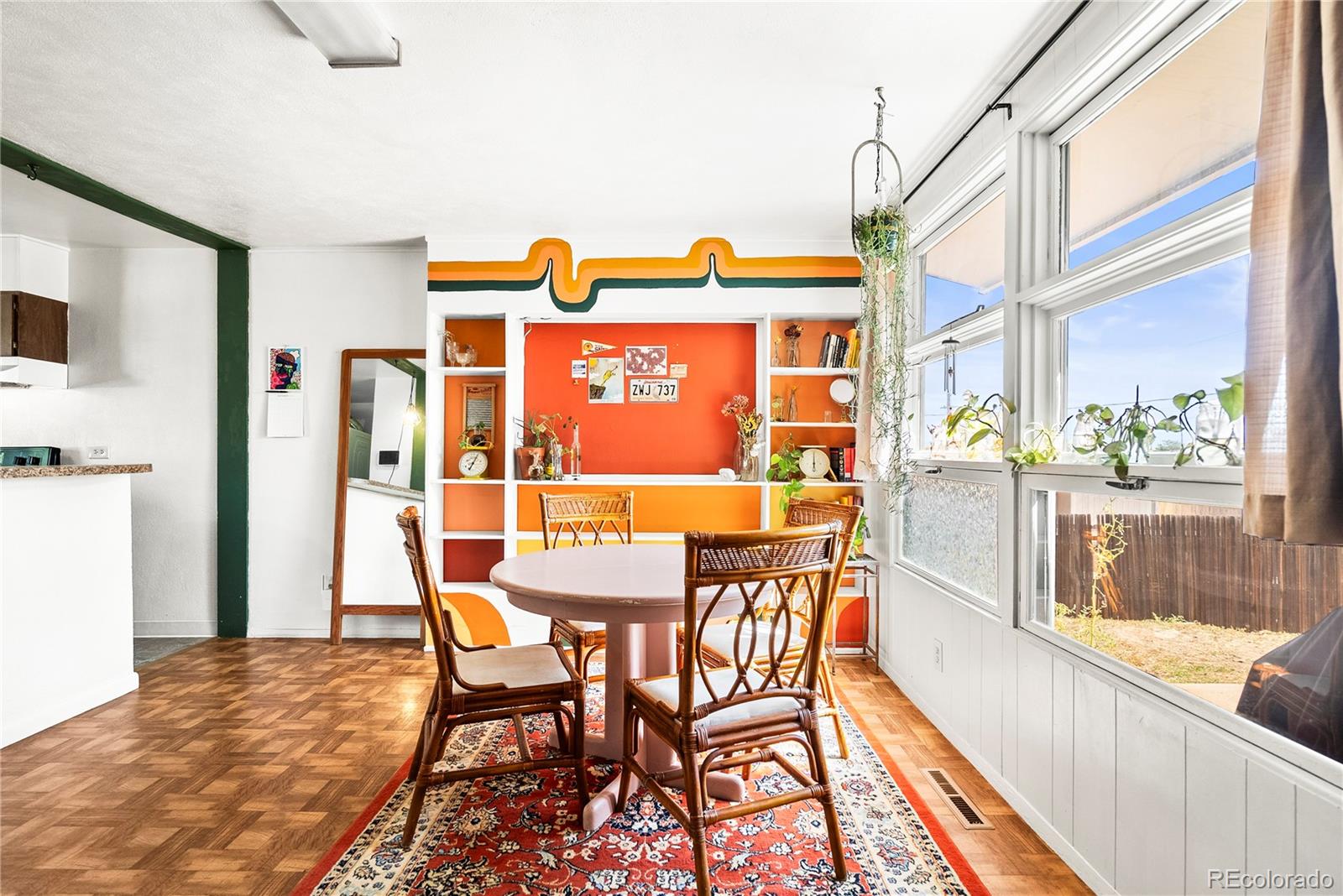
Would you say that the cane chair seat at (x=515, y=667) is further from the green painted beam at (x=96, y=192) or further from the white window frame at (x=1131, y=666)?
the green painted beam at (x=96, y=192)

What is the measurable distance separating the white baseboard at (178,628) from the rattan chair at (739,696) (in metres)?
3.94

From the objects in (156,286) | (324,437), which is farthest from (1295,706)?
(156,286)

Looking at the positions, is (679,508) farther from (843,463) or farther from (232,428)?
(232,428)

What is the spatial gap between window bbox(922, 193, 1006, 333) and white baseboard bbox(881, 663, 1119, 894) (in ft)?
5.90

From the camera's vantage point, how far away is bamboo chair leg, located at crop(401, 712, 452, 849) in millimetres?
2164

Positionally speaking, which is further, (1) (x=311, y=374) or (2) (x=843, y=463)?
(1) (x=311, y=374)

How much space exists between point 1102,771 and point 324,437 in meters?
4.61

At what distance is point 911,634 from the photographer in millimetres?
3521

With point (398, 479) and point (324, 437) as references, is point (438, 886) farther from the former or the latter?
point (324, 437)

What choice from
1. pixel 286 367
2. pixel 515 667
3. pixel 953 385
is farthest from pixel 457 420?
pixel 953 385

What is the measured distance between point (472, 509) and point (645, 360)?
59.6 inches

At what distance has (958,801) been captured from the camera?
8.08 feet

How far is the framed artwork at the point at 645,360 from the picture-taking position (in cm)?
466

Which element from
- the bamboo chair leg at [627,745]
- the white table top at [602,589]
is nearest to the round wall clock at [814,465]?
the white table top at [602,589]
